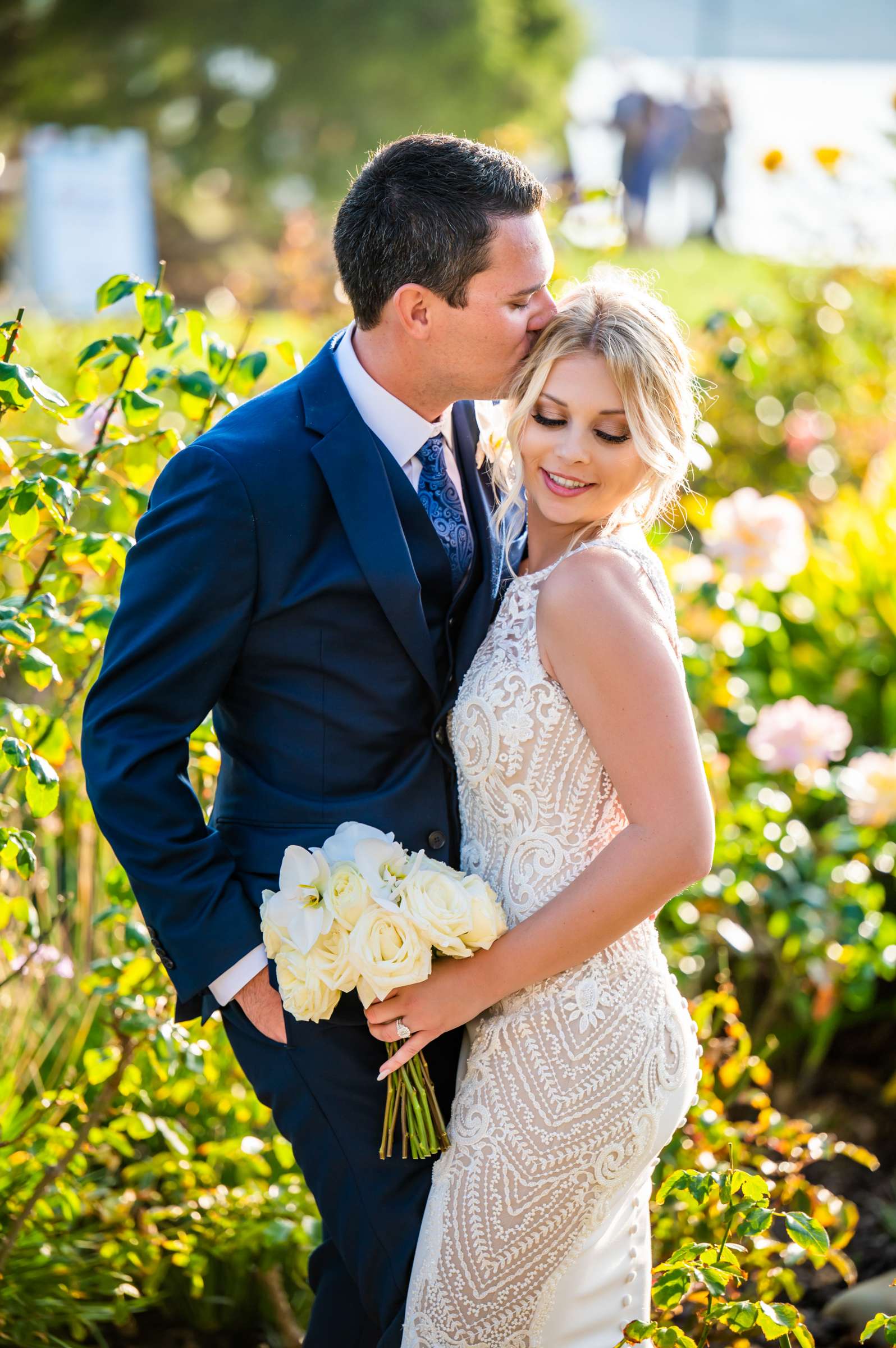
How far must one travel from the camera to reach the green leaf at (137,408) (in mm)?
2268

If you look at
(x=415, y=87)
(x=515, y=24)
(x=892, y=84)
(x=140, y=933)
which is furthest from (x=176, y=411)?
(x=515, y=24)

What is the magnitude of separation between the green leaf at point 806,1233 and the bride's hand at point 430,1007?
520mm

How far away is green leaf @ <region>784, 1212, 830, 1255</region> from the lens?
1.83m

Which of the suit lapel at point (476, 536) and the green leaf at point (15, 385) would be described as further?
the suit lapel at point (476, 536)

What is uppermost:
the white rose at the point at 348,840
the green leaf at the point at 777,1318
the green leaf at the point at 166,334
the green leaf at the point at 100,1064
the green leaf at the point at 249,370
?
the green leaf at the point at 166,334

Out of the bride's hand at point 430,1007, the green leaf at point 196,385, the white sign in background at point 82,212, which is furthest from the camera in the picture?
the white sign in background at point 82,212

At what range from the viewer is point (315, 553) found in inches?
82.8

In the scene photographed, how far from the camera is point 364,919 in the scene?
1850 mm

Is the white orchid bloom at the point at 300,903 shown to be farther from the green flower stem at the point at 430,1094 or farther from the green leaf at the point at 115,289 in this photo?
the green leaf at the point at 115,289

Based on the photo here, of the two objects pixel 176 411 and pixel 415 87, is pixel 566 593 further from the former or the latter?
pixel 415 87

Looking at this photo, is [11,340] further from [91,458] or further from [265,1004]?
[265,1004]

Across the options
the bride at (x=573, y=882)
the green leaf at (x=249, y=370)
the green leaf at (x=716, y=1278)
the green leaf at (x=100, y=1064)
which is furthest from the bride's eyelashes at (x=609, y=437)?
the green leaf at (x=100, y=1064)

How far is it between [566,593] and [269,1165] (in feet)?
5.56

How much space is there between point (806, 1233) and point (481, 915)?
2.05ft
